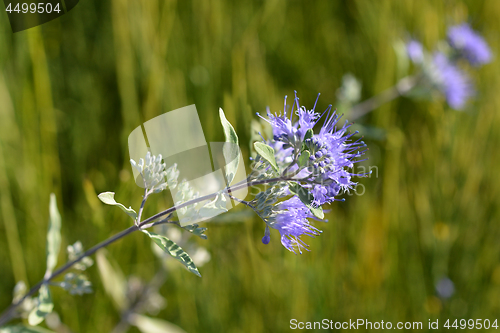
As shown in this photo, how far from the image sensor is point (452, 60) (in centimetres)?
216

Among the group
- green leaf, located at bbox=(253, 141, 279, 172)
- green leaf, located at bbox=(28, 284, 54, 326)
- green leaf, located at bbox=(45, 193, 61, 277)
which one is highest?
green leaf, located at bbox=(253, 141, 279, 172)

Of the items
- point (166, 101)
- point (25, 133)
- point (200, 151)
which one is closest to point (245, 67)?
point (166, 101)

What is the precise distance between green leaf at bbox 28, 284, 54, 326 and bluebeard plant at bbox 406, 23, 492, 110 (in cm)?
214

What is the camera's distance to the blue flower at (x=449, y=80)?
2088 mm

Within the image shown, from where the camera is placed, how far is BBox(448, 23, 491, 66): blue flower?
6.81 ft

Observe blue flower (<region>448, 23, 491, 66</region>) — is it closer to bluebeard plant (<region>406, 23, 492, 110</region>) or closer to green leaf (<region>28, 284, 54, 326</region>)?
bluebeard plant (<region>406, 23, 492, 110</region>)

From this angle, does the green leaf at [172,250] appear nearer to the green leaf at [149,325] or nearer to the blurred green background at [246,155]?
the blurred green background at [246,155]

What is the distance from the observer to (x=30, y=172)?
1.56m

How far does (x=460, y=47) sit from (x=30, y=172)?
2415 mm

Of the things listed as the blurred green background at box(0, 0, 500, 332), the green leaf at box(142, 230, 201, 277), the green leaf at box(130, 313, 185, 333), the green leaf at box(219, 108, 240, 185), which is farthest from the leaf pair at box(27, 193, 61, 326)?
the green leaf at box(130, 313, 185, 333)

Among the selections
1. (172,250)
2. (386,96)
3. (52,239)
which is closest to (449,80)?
(386,96)

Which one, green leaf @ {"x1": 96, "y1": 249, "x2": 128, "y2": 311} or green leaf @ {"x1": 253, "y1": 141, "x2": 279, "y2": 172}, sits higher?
green leaf @ {"x1": 253, "y1": 141, "x2": 279, "y2": 172}

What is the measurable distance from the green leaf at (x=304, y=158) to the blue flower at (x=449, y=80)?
177cm

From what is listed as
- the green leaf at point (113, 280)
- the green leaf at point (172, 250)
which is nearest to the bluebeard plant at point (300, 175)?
the green leaf at point (172, 250)
